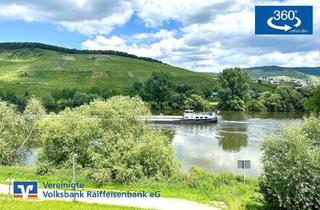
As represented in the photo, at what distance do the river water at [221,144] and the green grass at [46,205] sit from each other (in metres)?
17.7

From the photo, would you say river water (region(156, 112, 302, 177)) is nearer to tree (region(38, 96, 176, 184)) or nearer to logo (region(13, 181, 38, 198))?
tree (region(38, 96, 176, 184))

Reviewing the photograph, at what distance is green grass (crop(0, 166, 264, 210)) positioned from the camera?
28.3m

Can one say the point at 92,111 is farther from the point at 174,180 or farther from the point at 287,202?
the point at 287,202

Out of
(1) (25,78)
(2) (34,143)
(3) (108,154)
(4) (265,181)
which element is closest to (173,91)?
(1) (25,78)

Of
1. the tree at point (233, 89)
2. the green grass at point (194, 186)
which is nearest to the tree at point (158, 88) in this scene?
the tree at point (233, 89)

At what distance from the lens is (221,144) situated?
69.1 m

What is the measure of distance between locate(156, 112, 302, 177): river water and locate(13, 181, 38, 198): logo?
19.8 meters

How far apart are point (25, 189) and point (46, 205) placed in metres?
2.90

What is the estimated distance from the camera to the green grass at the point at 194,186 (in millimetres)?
28281

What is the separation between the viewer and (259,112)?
126m

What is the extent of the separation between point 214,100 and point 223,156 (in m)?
97.1

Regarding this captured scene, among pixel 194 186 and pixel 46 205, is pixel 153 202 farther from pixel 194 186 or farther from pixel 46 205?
pixel 46 205

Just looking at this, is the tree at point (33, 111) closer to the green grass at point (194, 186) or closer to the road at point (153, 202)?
the green grass at point (194, 186)

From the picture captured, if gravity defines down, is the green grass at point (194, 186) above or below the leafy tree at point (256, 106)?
below
